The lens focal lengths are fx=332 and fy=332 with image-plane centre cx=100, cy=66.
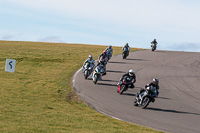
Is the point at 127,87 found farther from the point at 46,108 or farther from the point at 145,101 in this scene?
the point at 46,108

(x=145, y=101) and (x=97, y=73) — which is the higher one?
(x=97, y=73)

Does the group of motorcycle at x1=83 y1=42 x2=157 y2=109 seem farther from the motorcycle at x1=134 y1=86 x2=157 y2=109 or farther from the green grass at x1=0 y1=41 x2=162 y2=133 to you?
the green grass at x1=0 y1=41 x2=162 y2=133

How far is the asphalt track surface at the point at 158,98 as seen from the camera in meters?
15.6

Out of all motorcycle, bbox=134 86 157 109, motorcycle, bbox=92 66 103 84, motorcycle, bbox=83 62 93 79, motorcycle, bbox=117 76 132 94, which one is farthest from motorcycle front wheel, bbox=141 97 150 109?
motorcycle, bbox=83 62 93 79

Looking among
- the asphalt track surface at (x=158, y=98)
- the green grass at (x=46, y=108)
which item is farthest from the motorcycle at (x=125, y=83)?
the green grass at (x=46, y=108)

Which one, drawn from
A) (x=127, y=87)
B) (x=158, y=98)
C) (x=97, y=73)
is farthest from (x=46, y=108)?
(x=97, y=73)

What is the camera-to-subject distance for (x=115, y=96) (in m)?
20.9

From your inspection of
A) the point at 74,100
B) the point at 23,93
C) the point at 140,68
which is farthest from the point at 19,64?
the point at 74,100

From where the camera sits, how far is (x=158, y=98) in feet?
70.3

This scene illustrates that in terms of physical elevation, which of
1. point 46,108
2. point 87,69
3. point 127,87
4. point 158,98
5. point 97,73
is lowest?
point 46,108

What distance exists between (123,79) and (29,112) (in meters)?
8.10

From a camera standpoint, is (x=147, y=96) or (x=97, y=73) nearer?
(x=147, y=96)

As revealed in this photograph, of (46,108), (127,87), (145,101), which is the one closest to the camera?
(46,108)

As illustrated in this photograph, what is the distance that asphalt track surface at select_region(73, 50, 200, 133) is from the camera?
15.6 m
